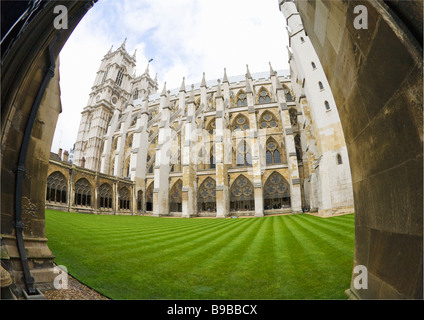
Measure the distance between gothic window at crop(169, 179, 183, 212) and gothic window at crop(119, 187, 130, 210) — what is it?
5591 millimetres

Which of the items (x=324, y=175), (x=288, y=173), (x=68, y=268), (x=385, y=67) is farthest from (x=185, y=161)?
(x=385, y=67)

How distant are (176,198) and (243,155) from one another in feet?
36.4

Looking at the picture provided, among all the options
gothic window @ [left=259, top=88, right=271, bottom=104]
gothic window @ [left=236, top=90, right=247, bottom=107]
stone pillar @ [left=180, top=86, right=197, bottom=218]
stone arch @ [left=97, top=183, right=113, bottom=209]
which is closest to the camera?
stone arch @ [left=97, top=183, right=113, bottom=209]

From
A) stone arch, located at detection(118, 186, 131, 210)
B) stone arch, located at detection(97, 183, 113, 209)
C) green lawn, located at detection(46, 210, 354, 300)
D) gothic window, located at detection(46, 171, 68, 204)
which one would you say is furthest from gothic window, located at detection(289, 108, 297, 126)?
gothic window, located at detection(46, 171, 68, 204)

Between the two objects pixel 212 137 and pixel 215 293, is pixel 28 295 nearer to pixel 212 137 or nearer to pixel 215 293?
pixel 215 293

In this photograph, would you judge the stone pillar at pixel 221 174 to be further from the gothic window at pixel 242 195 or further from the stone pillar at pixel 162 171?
the stone pillar at pixel 162 171

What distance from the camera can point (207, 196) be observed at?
85.5 ft

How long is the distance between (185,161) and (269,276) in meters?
21.3

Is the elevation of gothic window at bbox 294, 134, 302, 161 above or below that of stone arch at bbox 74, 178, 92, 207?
above

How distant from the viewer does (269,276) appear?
4.36 metres

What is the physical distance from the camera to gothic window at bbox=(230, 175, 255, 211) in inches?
974

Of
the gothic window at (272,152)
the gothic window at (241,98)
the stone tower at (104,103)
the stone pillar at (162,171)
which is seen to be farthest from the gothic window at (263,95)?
the stone tower at (104,103)

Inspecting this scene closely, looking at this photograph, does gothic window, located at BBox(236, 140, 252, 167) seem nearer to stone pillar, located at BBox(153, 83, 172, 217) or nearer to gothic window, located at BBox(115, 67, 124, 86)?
stone pillar, located at BBox(153, 83, 172, 217)
